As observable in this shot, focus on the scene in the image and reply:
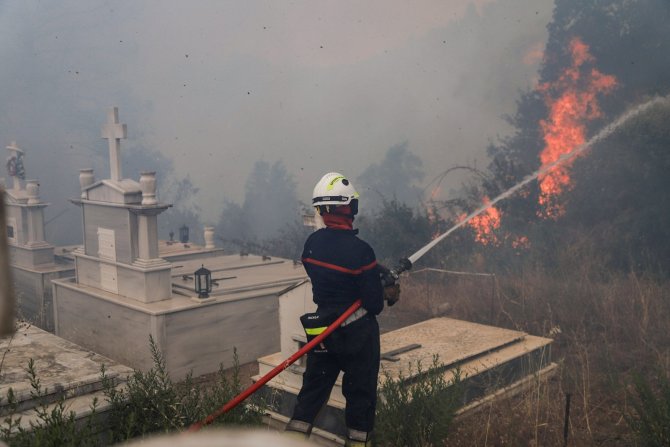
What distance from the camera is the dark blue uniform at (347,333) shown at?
16.1ft

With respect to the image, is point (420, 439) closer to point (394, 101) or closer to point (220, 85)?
point (394, 101)

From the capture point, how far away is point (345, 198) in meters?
5.05

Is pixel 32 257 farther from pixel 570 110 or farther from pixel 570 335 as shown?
pixel 570 110

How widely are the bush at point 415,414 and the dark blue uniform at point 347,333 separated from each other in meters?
0.50

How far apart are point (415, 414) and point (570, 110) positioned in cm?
1402

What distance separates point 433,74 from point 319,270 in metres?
23.9

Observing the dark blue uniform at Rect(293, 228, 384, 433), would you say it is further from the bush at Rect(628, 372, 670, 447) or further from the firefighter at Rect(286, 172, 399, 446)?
the bush at Rect(628, 372, 670, 447)

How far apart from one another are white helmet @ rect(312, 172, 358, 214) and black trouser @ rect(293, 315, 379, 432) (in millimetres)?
934

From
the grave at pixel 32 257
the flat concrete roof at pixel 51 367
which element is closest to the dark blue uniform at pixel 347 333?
the flat concrete roof at pixel 51 367

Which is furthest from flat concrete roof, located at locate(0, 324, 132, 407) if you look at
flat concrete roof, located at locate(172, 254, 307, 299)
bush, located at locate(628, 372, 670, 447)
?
bush, located at locate(628, 372, 670, 447)

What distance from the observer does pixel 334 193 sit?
5.05 m

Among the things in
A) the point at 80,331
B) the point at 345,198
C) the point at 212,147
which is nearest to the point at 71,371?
the point at 345,198

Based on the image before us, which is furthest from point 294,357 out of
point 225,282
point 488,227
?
point 488,227

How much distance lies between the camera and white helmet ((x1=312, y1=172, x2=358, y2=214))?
5039 mm
